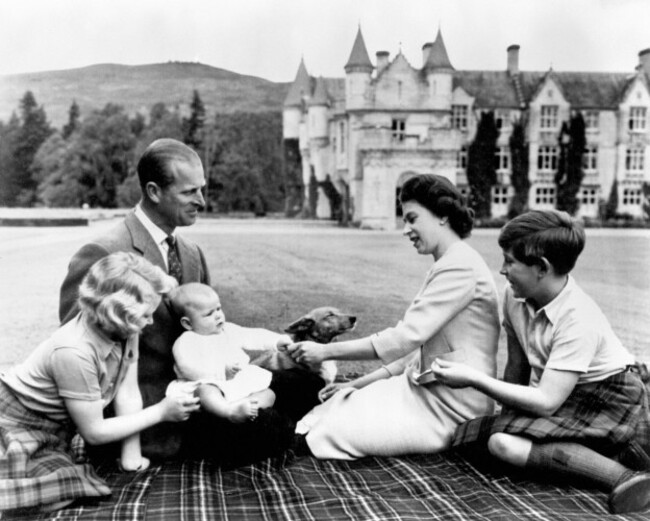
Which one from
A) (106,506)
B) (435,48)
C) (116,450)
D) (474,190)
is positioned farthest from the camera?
(474,190)

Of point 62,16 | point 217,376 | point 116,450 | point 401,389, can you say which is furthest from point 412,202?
point 62,16

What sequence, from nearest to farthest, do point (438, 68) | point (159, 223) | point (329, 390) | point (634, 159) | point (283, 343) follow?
1. point (159, 223)
2. point (283, 343)
3. point (329, 390)
4. point (438, 68)
5. point (634, 159)

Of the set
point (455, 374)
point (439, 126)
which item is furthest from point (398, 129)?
point (455, 374)

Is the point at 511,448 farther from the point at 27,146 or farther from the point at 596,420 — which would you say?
the point at 27,146

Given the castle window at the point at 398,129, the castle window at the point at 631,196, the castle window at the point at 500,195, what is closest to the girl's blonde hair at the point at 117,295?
the castle window at the point at 398,129

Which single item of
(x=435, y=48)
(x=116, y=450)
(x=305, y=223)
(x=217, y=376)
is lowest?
(x=116, y=450)

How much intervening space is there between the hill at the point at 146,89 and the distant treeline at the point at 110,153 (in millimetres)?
58

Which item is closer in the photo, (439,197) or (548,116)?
(439,197)

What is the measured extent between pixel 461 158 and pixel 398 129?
0.62m

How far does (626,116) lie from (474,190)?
5.02ft

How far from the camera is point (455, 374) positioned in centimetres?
300

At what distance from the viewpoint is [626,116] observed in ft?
16.2

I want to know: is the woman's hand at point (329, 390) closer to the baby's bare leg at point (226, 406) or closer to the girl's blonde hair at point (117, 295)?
the baby's bare leg at point (226, 406)

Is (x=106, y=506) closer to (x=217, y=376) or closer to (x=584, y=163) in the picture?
(x=217, y=376)
